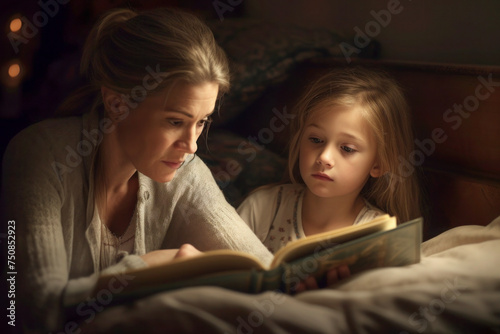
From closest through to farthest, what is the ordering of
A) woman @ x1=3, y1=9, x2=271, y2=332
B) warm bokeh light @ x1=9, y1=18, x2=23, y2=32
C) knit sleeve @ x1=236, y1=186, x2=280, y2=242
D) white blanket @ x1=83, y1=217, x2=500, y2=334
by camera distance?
white blanket @ x1=83, y1=217, x2=500, y2=334 < woman @ x1=3, y1=9, x2=271, y2=332 < warm bokeh light @ x1=9, y1=18, x2=23, y2=32 < knit sleeve @ x1=236, y1=186, x2=280, y2=242

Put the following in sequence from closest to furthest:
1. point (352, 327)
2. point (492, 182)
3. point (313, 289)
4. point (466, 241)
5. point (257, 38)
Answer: point (352, 327)
point (313, 289)
point (466, 241)
point (492, 182)
point (257, 38)

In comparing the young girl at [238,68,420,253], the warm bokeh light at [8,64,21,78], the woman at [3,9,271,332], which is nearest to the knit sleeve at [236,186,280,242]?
the young girl at [238,68,420,253]

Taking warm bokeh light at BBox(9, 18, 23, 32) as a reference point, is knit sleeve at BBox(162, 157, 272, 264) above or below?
below

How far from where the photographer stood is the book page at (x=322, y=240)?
2.42 ft

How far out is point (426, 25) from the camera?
1.46 meters

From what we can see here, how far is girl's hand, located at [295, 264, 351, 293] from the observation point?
2.64 ft

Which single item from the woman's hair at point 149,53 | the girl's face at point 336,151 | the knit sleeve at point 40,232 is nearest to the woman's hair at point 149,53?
the woman's hair at point 149,53

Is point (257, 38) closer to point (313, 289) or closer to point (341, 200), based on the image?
point (341, 200)

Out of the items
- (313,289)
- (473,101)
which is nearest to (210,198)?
(313,289)

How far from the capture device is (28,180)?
0.83 meters

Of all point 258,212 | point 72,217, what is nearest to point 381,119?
point 258,212

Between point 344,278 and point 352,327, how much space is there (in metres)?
0.13

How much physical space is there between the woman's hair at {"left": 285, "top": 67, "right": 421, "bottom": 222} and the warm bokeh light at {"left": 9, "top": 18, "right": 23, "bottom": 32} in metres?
0.68

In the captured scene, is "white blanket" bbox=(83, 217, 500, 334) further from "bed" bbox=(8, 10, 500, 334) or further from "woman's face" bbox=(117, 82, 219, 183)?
"woman's face" bbox=(117, 82, 219, 183)
